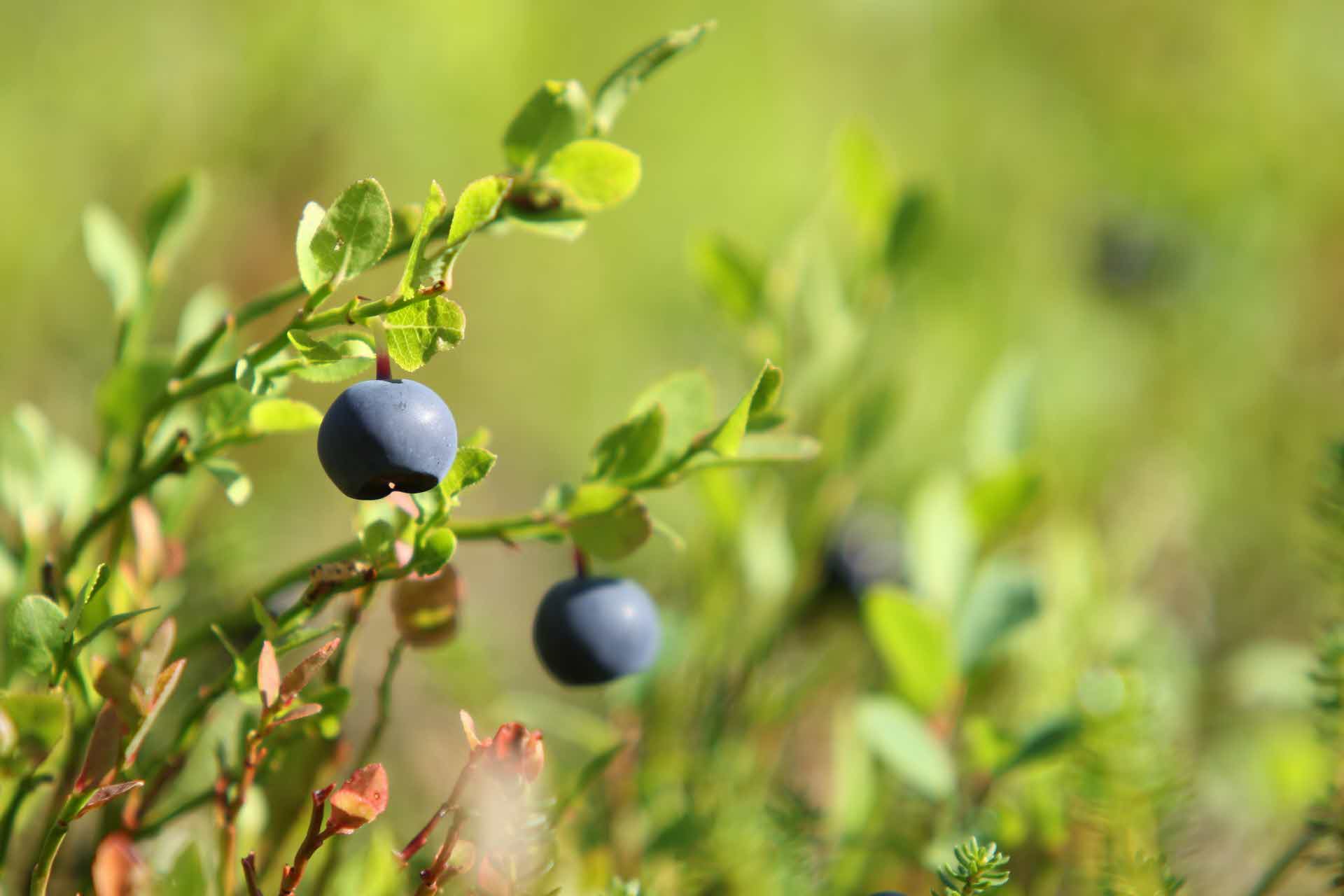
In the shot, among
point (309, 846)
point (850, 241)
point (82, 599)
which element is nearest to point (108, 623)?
point (82, 599)

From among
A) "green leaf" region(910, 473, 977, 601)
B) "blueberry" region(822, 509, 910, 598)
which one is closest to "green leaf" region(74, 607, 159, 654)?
"green leaf" region(910, 473, 977, 601)

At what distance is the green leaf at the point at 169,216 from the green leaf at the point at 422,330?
0.91 feet

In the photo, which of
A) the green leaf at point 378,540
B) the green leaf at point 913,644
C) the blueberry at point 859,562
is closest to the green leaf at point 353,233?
the green leaf at point 378,540

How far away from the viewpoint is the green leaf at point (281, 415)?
1.76ft

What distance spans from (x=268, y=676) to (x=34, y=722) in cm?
10

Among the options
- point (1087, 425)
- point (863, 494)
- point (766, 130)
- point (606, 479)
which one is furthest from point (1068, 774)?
point (766, 130)

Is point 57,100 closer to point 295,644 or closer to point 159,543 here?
point 159,543

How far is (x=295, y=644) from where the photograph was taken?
19.3 inches

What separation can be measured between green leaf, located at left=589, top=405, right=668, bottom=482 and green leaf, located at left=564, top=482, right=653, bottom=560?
16 millimetres

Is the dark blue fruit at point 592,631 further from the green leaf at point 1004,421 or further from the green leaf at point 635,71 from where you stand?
the green leaf at point 1004,421

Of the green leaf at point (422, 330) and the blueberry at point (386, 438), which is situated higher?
the green leaf at point (422, 330)

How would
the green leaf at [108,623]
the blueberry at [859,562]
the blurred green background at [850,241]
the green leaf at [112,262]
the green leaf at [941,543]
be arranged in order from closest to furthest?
A: the green leaf at [108,623]
the green leaf at [112,262]
the green leaf at [941,543]
the blueberry at [859,562]
the blurred green background at [850,241]

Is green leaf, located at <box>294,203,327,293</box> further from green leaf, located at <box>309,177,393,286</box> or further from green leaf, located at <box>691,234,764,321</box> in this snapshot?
green leaf, located at <box>691,234,764,321</box>

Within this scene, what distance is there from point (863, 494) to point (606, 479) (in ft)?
3.31
